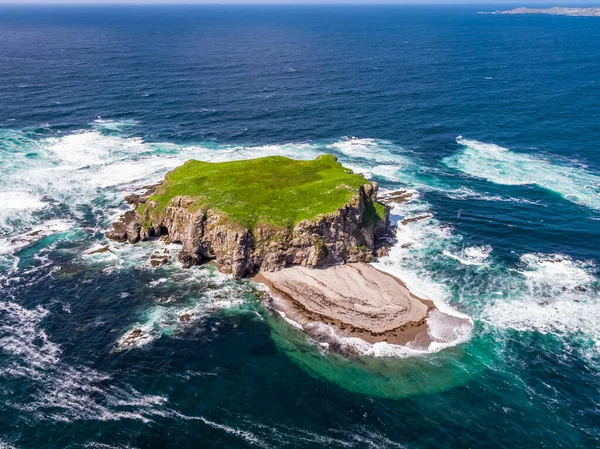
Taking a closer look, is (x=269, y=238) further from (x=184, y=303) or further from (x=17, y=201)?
(x=17, y=201)

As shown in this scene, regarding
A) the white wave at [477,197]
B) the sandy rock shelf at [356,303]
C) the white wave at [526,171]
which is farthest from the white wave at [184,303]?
the white wave at [526,171]

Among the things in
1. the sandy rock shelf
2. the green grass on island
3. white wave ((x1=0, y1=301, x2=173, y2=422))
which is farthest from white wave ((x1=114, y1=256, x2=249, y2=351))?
the green grass on island

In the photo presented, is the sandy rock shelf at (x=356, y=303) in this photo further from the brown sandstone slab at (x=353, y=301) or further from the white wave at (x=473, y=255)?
the white wave at (x=473, y=255)

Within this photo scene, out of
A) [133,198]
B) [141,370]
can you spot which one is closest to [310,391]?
[141,370]

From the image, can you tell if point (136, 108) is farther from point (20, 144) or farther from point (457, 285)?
point (457, 285)

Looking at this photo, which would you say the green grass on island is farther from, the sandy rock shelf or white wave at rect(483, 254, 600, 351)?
white wave at rect(483, 254, 600, 351)

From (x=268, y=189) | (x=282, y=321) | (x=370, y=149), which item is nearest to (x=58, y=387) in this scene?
(x=282, y=321)
